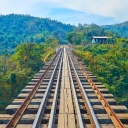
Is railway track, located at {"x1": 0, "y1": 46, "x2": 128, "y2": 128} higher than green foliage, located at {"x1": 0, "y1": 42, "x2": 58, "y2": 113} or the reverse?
higher

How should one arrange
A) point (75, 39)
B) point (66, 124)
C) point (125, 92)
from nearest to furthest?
point (66, 124), point (125, 92), point (75, 39)

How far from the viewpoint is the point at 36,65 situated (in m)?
21.0

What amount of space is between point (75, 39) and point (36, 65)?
50.7 m

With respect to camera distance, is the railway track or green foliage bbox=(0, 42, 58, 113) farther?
green foliage bbox=(0, 42, 58, 113)

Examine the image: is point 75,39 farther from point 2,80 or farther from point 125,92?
point 2,80

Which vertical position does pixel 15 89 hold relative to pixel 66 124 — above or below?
below

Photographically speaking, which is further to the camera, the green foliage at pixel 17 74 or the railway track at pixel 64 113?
the green foliage at pixel 17 74

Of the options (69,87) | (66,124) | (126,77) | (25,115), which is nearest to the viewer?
(66,124)

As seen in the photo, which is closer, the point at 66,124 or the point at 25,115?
the point at 66,124

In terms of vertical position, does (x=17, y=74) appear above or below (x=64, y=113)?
below

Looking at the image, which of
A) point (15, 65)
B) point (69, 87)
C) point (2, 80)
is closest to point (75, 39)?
point (15, 65)

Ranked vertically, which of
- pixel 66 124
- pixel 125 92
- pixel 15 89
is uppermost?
pixel 66 124

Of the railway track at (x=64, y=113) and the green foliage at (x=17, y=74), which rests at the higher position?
the railway track at (x=64, y=113)

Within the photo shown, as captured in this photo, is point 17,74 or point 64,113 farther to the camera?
point 17,74
